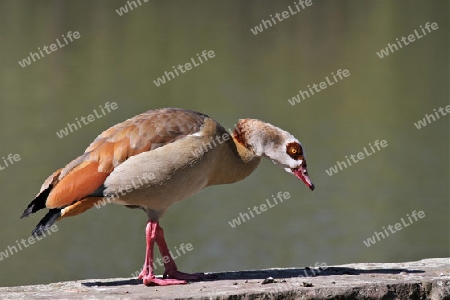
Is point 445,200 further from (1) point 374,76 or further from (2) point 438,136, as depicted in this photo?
(1) point 374,76

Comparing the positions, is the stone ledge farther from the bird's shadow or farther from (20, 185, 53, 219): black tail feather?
(20, 185, 53, 219): black tail feather

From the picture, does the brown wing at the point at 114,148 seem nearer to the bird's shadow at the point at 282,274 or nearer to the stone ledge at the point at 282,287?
the stone ledge at the point at 282,287

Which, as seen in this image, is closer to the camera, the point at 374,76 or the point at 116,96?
the point at 116,96

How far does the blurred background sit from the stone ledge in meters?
9.00

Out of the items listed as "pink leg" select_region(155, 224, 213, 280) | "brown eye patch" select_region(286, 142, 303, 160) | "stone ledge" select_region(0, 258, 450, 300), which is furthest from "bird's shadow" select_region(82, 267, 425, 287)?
"brown eye patch" select_region(286, 142, 303, 160)

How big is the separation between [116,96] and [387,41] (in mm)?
19654

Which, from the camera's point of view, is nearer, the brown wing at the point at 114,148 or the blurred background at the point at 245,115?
the brown wing at the point at 114,148

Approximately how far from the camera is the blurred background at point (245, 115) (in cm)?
2005

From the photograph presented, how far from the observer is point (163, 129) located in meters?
9.15

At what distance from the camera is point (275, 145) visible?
31.8 feet

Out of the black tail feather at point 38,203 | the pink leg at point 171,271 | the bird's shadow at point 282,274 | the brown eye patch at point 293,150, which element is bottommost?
the bird's shadow at point 282,274

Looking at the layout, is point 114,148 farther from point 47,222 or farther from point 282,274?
point 282,274

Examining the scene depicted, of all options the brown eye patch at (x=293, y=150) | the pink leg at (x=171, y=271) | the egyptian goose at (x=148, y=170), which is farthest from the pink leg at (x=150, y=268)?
the brown eye patch at (x=293, y=150)

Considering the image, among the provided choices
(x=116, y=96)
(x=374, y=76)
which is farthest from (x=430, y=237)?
(x=374, y=76)
